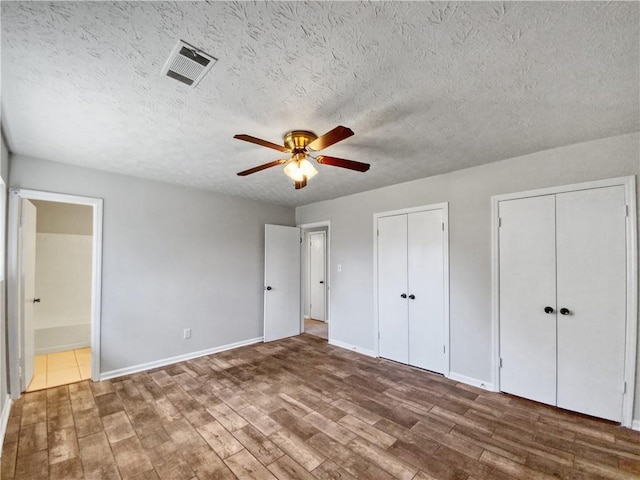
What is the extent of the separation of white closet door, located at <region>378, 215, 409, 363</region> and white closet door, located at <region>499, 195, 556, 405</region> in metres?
1.15

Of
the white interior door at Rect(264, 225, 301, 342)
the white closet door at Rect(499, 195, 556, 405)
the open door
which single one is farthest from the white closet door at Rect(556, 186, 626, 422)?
the open door

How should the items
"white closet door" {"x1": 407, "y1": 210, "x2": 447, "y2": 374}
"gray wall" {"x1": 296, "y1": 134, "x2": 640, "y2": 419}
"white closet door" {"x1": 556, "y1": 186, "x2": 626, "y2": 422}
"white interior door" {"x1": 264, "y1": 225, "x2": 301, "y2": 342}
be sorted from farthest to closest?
1. "white interior door" {"x1": 264, "y1": 225, "x2": 301, "y2": 342}
2. "white closet door" {"x1": 407, "y1": 210, "x2": 447, "y2": 374}
3. "gray wall" {"x1": 296, "y1": 134, "x2": 640, "y2": 419}
4. "white closet door" {"x1": 556, "y1": 186, "x2": 626, "y2": 422}

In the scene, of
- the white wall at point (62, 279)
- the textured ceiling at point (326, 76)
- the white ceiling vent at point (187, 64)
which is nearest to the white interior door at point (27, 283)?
the textured ceiling at point (326, 76)

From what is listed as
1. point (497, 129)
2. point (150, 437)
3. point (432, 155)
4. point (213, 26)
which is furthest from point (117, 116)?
point (497, 129)

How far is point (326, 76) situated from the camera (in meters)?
1.60

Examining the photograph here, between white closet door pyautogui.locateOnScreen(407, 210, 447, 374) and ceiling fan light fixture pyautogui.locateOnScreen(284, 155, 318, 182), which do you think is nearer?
ceiling fan light fixture pyautogui.locateOnScreen(284, 155, 318, 182)

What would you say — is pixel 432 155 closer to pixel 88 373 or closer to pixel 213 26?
pixel 213 26

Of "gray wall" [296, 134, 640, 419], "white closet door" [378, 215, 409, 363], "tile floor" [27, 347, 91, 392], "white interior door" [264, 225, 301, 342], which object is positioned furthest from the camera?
"white interior door" [264, 225, 301, 342]

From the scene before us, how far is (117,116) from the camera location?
207 centimetres

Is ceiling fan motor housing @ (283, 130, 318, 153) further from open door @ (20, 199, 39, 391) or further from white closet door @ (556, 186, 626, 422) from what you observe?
open door @ (20, 199, 39, 391)

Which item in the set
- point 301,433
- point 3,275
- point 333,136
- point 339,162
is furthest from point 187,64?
point 3,275

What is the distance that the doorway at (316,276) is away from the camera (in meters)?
6.44

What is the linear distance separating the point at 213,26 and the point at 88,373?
4166 mm

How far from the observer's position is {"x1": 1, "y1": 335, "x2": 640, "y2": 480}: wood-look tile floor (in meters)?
1.88
